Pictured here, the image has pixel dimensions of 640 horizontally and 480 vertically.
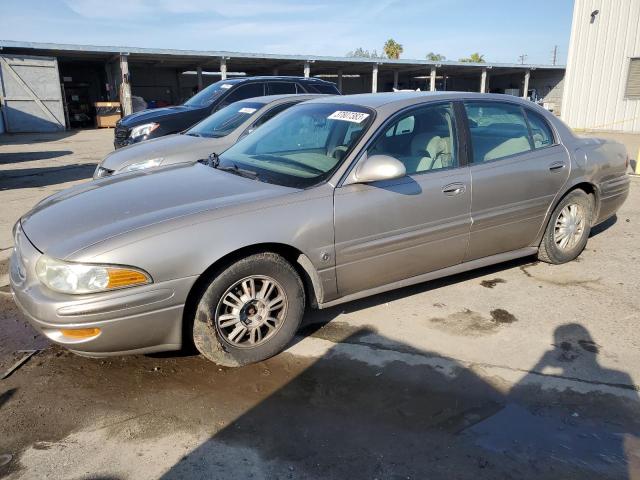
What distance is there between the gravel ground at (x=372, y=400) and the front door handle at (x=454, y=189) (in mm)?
904

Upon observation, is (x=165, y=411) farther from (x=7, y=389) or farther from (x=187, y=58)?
(x=187, y=58)

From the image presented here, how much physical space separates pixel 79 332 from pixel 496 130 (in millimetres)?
3505

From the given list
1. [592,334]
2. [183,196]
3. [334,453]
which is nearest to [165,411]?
[334,453]

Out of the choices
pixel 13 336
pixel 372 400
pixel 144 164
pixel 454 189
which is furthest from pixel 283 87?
pixel 372 400

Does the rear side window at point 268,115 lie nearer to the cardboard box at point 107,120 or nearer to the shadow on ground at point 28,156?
the shadow on ground at point 28,156

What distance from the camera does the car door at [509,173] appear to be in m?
4.04

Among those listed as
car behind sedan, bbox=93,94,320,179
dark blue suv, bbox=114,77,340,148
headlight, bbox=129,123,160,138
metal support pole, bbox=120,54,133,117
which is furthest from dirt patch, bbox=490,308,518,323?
metal support pole, bbox=120,54,133,117

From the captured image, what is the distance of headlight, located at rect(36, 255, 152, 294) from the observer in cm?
269

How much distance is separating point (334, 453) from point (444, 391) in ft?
2.73

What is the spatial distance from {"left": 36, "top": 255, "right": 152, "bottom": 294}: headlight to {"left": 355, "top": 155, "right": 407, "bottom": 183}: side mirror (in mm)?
1535

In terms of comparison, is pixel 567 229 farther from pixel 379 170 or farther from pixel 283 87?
pixel 283 87

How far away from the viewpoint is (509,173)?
4148mm

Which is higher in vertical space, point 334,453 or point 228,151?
point 228,151

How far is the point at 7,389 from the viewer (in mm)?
2996
